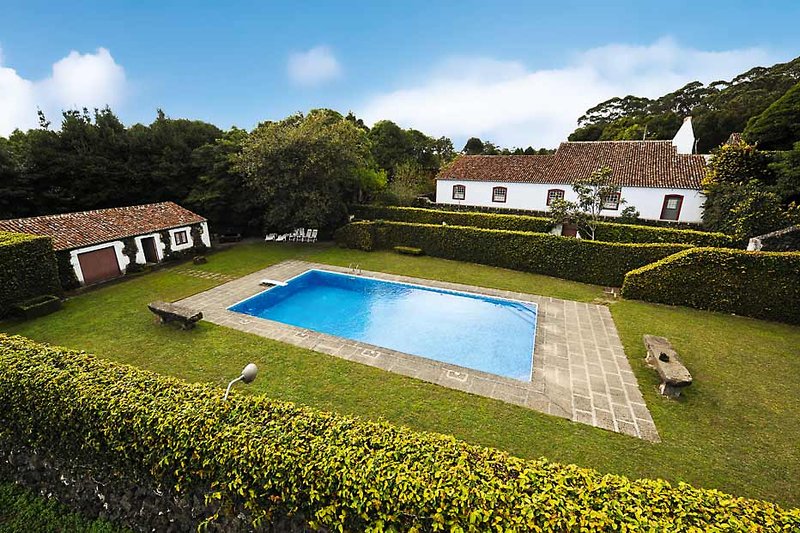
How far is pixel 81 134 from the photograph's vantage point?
65.8 ft

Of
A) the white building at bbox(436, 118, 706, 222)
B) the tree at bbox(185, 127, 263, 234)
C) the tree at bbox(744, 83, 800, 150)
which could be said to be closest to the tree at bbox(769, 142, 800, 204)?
the tree at bbox(744, 83, 800, 150)

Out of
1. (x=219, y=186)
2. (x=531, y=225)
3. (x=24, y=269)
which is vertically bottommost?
(x=24, y=269)

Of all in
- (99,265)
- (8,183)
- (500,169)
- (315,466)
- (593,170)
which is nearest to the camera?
(315,466)

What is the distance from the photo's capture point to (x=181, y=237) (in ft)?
61.6

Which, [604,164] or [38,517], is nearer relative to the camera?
[38,517]

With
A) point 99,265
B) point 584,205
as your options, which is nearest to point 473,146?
point 584,205

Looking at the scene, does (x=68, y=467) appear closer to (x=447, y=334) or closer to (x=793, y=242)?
(x=447, y=334)

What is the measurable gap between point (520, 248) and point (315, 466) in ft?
50.4

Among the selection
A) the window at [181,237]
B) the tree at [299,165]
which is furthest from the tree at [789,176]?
the window at [181,237]

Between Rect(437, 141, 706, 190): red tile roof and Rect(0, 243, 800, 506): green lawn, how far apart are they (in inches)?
528

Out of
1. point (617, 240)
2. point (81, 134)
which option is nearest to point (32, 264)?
point (81, 134)

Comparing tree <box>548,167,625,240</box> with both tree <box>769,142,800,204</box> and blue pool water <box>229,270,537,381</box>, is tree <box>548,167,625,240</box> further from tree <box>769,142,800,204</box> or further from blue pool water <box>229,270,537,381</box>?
blue pool water <box>229,270,537,381</box>

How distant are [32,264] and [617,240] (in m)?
25.7

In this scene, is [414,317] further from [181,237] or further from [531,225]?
[181,237]
